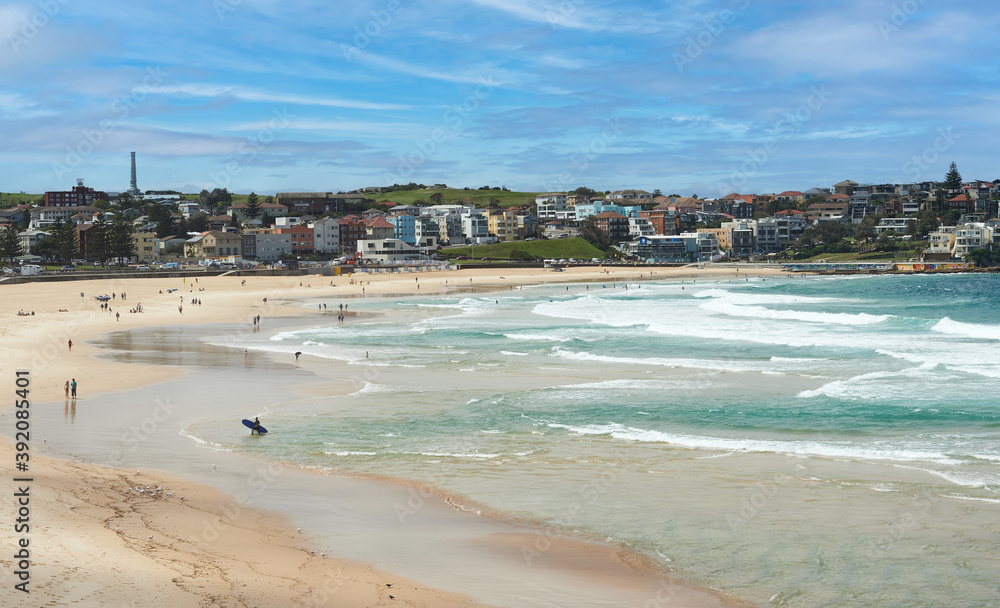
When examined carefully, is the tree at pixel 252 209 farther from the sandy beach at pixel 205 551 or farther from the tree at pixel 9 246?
the sandy beach at pixel 205 551

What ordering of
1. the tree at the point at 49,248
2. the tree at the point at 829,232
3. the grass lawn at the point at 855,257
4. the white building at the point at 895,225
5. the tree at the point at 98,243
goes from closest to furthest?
the tree at the point at 98,243, the tree at the point at 49,248, the grass lawn at the point at 855,257, the white building at the point at 895,225, the tree at the point at 829,232

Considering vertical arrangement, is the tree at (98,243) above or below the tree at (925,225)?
below

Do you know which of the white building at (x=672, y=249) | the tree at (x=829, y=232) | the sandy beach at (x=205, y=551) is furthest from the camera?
the tree at (x=829, y=232)

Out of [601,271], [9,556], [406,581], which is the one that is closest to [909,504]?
[406,581]

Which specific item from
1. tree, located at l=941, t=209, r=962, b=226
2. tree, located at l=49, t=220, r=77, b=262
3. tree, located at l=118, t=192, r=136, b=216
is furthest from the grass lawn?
tree, located at l=118, t=192, r=136, b=216

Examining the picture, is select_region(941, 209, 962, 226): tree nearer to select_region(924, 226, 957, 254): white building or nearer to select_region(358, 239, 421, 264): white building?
select_region(924, 226, 957, 254): white building

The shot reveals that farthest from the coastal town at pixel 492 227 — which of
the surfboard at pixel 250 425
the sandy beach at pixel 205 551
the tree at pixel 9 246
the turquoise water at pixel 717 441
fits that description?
the sandy beach at pixel 205 551

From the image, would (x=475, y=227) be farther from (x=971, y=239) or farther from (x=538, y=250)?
(x=971, y=239)

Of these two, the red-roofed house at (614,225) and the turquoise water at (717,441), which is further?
the red-roofed house at (614,225)
